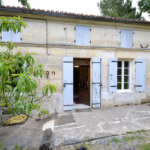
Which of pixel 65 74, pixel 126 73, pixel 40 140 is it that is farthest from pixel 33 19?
pixel 126 73

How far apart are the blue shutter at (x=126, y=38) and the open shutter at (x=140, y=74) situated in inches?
39.0

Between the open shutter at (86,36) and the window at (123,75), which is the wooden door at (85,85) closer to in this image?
the open shutter at (86,36)

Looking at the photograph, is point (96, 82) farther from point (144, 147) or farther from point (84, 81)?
point (144, 147)

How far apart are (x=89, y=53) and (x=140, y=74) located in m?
2.99

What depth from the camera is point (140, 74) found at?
5219 mm

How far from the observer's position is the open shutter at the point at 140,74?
5186 millimetres

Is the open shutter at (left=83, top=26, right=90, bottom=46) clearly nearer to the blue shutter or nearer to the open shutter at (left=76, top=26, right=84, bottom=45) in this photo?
the open shutter at (left=76, top=26, right=84, bottom=45)

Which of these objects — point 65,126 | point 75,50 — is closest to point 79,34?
point 75,50

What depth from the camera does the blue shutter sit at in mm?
5078

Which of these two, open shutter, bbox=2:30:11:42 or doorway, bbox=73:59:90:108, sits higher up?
open shutter, bbox=2:30:11:42

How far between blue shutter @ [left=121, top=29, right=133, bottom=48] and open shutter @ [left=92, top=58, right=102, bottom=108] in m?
1.66

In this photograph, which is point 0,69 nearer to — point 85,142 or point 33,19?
point 85,142

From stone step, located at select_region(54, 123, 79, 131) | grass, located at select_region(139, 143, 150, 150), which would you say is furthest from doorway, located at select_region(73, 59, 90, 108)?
grass, located at select_region(139, 143, 150, 150)

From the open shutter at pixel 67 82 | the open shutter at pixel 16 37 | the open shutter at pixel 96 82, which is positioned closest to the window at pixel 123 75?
the open shutter at pixel 96 82
